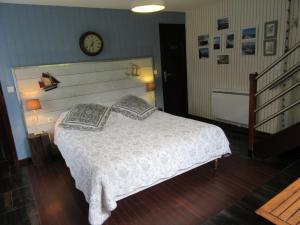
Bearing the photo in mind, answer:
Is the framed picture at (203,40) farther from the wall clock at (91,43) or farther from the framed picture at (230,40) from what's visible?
the wall clock at (91,43)

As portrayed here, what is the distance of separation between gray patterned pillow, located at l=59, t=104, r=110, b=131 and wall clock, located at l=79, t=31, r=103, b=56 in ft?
3.20

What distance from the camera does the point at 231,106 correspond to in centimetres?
426

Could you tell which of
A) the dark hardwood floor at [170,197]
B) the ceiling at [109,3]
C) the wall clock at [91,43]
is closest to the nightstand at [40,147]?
the dark hardwood floor at [170,197]

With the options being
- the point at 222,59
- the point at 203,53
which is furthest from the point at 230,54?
the point at 203,53

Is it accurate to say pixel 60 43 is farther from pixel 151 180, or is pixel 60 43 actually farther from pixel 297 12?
pixel 297 12

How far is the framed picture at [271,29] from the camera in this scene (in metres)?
3.46

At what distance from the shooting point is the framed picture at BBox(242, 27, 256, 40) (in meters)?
3.75

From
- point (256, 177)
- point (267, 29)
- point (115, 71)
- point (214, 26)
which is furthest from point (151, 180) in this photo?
point (214, 26)

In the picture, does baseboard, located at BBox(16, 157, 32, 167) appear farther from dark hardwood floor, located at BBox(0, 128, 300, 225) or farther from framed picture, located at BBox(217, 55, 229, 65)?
framed picture, located at BBox(217, 55, 229, 65)

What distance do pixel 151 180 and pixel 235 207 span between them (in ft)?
2.89

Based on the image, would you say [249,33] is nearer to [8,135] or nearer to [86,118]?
[86,118]

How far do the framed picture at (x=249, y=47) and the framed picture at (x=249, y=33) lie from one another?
73mm

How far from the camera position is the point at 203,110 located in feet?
16.4

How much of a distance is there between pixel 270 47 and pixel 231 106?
1.18 metres
